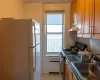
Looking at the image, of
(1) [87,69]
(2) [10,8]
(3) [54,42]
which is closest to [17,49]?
(1) [87,69]

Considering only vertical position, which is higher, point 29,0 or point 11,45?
point 29,0

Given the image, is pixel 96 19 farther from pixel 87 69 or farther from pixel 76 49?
pixel 76 49

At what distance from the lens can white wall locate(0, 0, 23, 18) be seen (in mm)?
3322

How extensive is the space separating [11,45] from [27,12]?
266 cm

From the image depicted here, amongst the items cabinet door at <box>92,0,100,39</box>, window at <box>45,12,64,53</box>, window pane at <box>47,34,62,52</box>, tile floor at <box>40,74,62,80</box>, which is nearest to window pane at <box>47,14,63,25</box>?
window at <box>45,12,64,53</box>

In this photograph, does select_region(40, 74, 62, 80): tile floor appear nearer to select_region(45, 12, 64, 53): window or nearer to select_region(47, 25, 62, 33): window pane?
select_region(45, 12, 64, 53): window

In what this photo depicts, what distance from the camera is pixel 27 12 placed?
16.7ft

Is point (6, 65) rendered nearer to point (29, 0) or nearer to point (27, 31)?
point (27, 31)

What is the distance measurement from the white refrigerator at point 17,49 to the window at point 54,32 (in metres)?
2.80

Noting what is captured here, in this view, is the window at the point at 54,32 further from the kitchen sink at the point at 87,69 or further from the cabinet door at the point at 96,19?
the cabinet door at the point at 96,19

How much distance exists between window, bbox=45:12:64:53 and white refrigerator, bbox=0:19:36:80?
280cm

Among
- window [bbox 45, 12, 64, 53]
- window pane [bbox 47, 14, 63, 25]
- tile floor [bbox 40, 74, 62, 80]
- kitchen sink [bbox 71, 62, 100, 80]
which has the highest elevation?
window pane [bbox 47, 14, 63, 25]

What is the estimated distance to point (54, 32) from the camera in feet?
17.8

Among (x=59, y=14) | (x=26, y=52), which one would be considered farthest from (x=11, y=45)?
(x=59, y=14)
